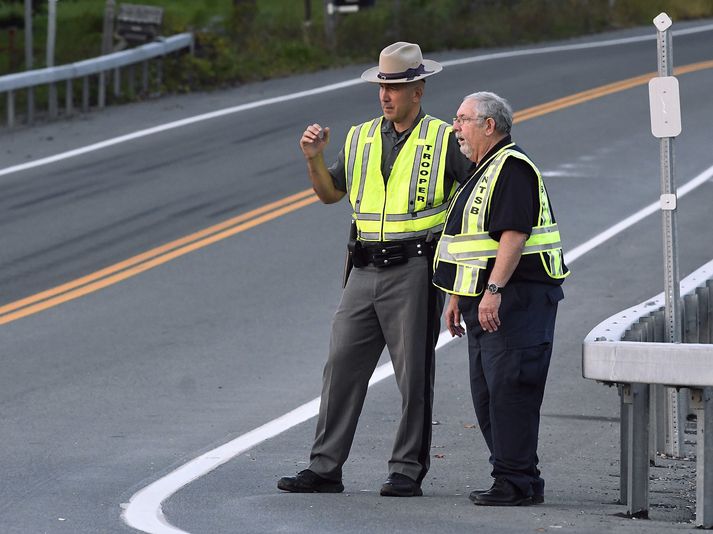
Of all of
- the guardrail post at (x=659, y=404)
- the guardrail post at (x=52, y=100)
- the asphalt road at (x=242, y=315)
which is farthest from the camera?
the guardrail post at (x=52, y=100)

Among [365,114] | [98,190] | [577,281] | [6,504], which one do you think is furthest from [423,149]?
[365,114]

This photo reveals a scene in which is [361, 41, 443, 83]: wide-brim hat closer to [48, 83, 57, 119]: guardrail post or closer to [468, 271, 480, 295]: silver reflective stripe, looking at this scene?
[468, 271, 480, 295]: silver reflective stripe

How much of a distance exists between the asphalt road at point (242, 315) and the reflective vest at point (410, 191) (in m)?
1.26

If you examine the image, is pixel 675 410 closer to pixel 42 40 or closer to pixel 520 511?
pixel 520 511

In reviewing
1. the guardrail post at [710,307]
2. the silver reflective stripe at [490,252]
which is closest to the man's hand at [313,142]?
the silver reflective stripe at [490,252]

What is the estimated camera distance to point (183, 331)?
11844 millimetres

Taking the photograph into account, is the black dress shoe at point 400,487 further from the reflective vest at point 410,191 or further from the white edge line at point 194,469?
the reflective vest at point 410,191

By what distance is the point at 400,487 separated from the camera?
302 inches

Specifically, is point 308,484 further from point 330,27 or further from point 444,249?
point 330,27

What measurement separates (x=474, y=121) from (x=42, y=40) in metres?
20.9

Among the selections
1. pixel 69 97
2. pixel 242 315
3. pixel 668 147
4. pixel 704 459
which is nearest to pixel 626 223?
pixel 242 315

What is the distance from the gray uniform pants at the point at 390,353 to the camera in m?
7.84

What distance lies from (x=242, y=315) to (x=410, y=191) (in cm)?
469

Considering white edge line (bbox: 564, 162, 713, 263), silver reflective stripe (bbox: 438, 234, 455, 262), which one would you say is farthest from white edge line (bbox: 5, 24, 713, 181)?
silver reflective stripe (bbox: 438, 234, 455, 262)
